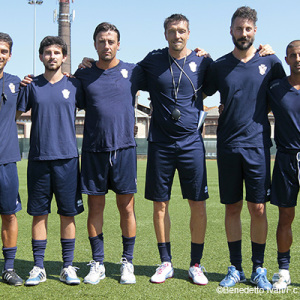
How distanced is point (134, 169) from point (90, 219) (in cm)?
67

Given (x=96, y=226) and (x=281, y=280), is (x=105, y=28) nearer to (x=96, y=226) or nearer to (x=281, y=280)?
(x=96, y=226)

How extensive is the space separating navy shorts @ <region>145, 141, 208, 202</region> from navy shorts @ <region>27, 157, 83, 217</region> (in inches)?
30.1

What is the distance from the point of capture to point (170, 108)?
427 cm

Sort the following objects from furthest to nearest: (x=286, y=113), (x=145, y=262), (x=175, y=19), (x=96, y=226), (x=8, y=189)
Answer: (x=145, y=262)
(x=96, y=226)
(x=175, y=19)
(x=8, y=189)
(x=286, y=113)

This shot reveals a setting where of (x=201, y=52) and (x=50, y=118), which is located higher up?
(x=201, y=52)

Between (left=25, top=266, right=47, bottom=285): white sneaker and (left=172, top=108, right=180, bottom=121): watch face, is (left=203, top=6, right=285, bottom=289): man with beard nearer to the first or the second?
Answer: (left=172, top=108, right=180, bottom=121): watch face

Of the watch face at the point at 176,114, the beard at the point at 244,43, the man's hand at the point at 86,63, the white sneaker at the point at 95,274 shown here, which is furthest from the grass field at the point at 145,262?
the beard at the point at 244,43

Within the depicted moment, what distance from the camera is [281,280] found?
13.1 feet

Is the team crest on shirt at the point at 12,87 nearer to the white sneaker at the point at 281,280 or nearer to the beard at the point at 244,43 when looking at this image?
the beard at the point at 244,43

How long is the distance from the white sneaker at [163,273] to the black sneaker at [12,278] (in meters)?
1.26

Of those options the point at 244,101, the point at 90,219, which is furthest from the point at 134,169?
the point at 244,101

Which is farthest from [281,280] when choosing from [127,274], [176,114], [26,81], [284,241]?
[26,81]

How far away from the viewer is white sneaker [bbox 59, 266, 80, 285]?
4.09 m

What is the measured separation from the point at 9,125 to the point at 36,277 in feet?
4.80
